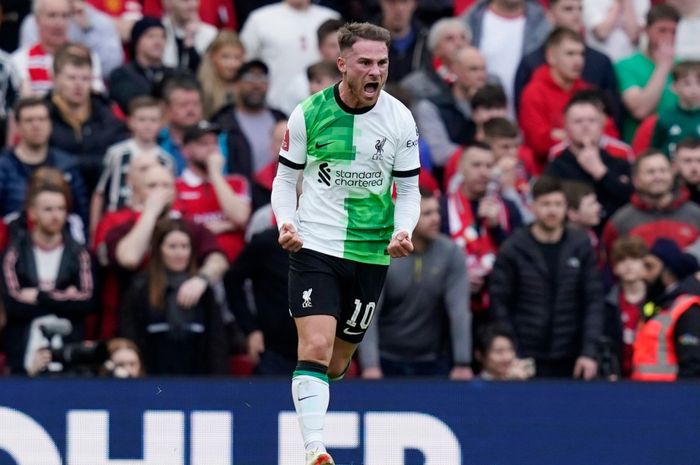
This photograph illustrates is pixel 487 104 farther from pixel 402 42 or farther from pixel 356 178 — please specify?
pixel 356 178

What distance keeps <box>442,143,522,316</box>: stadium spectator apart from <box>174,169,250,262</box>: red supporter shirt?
1606 mm

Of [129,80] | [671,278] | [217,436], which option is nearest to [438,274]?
[671,278]

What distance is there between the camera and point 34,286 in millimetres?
12773

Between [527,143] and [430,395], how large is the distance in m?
4.41

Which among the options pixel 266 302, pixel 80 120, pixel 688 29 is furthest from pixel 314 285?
pixel 688 29

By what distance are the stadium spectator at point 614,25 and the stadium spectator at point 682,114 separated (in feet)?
4.02

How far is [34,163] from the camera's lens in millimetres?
13492

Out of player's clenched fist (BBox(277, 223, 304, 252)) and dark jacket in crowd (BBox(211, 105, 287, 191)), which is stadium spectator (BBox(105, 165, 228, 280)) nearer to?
dark jacket in crowd (BBox(211, 105, 287, 191))

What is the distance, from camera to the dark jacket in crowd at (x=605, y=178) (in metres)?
14.2

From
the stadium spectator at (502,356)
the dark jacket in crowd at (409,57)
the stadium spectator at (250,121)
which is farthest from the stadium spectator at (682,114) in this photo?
the stadium spectator at (250,121)

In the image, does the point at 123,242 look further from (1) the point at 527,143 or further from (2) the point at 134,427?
(1) the point at 527,143

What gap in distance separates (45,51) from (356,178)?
19.0 feet

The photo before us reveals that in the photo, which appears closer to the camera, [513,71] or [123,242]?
[123,242]

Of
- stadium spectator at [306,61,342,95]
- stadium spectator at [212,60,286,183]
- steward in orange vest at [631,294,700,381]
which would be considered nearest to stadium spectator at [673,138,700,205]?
steward in orange vest at [631,294,700,381]
